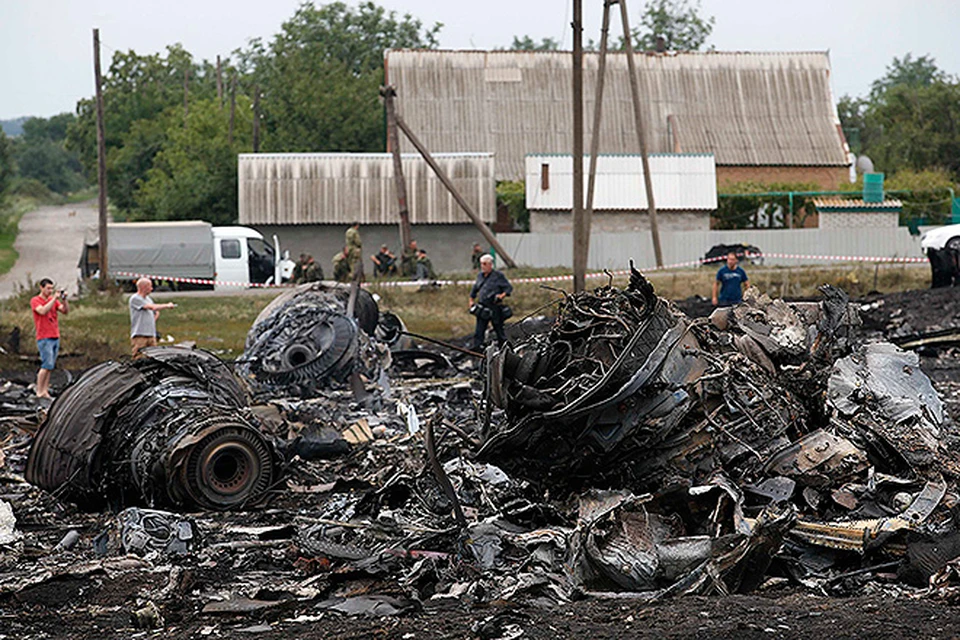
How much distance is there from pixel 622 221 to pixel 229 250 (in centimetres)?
1254

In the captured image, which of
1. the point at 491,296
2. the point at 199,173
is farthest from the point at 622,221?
the point at 491,296

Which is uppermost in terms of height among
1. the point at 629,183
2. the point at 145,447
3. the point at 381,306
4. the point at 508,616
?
the point at 629,183

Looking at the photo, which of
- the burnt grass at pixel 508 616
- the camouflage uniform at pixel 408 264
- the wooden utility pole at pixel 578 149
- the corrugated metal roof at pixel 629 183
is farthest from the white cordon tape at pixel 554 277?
the burnt grass at pixel 508 616

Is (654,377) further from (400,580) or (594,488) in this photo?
(400,580)

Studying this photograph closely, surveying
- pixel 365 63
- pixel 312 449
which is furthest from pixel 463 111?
pixel 312 449

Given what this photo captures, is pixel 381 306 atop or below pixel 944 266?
below

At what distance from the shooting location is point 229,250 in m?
35.6

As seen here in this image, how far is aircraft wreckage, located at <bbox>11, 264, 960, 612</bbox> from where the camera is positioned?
22.9 ft

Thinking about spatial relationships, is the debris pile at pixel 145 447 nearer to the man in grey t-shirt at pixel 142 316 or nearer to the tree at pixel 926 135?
the man in grey t-shirt at pixel 142 316

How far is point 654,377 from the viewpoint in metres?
7.62

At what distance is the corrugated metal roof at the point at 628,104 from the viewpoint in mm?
48688

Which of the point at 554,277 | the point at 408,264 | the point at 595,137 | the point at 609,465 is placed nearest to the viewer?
the point at 609,465

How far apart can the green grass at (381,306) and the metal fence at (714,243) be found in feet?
24.9

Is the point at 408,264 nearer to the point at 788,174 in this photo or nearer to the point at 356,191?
the point at 356,191
